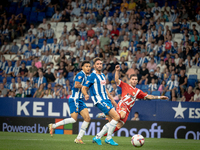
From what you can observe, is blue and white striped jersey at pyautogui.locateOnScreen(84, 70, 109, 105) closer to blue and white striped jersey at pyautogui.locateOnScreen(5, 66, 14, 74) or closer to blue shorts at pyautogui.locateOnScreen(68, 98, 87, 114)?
blue shorts at pyautogui.locateOnScreen(68, 98, 87, 114)

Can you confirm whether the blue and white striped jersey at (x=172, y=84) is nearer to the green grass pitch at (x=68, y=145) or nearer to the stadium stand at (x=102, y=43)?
the stadium stand at (x=102, y=43)

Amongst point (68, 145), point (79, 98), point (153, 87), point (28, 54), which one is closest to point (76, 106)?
point (79, 98)

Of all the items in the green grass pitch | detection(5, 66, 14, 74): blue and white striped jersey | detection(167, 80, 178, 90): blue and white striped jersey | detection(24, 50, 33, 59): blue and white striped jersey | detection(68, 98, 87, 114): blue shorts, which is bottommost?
the green grass pitch

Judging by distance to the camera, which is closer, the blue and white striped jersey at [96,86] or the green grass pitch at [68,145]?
the green grass pitch at [68,145]

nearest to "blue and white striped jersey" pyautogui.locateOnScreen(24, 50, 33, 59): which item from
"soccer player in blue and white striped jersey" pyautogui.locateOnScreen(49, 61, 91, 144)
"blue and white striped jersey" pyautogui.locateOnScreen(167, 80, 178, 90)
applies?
"blue and white striped jersey" pyautogui.locateOnScreen(167, 80, 178, 90)

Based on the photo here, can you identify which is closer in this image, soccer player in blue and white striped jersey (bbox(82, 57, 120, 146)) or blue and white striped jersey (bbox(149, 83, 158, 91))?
soccer player in blue and white striped jersey (bbox(82, 57, 120, 146))

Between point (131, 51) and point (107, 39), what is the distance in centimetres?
146

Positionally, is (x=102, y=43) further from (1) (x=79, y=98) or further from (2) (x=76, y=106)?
(2) (x=76, y=106)

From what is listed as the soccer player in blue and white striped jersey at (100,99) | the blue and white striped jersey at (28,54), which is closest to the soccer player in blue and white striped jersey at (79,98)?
the soccer player in blue and white striped jersey at (100,99)

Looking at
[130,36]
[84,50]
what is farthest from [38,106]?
[130,36]

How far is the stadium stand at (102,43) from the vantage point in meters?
14.3

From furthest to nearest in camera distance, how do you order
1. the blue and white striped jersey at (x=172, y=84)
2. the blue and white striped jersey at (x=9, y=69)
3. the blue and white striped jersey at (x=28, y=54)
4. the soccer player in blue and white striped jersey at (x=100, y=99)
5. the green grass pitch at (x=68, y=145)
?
the blue and white striped jersey at (x=28, y=54) → the blue and white striped jersey at (x=9, y=69) → the blue and white striped jersey at (x=172, y=84) → the soccer player in blue and white striped jersey at (x=100, y=99) → the green grass pitch at (x=68, y=145)

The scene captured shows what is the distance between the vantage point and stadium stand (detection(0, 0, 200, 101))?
14.3 m

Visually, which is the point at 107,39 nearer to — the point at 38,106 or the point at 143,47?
the point at 143,47
